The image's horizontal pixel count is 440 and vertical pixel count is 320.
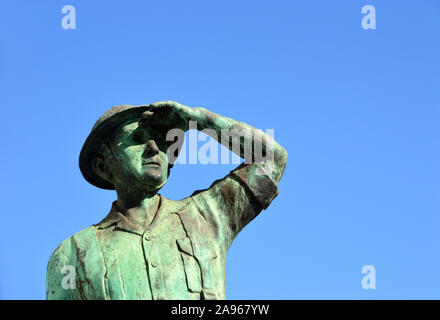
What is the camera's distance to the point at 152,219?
1247cm

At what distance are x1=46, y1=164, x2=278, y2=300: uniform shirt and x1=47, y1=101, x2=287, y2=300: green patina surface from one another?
1 centimetres

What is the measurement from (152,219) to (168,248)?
1.54 ft

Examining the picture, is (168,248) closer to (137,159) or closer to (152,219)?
(152,219)

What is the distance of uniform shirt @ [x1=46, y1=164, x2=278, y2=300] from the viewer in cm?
1191

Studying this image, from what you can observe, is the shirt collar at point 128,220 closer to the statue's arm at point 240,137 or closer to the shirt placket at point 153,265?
the shirt placket at point 153,265

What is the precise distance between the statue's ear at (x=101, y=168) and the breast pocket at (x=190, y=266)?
1170 millimetres

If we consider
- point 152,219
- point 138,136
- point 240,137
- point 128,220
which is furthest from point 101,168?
point 240,137

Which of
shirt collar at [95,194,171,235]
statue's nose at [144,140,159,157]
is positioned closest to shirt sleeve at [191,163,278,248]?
shirt collar at [95,194,171,235]

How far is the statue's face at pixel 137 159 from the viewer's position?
40.5ft

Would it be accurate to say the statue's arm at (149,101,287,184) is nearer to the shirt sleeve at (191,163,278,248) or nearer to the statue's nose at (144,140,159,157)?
the shirt sleeve at (191,163,278,248)

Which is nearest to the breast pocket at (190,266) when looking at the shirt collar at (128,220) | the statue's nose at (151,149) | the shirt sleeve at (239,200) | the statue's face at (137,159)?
the shirt collar at (128,220)
